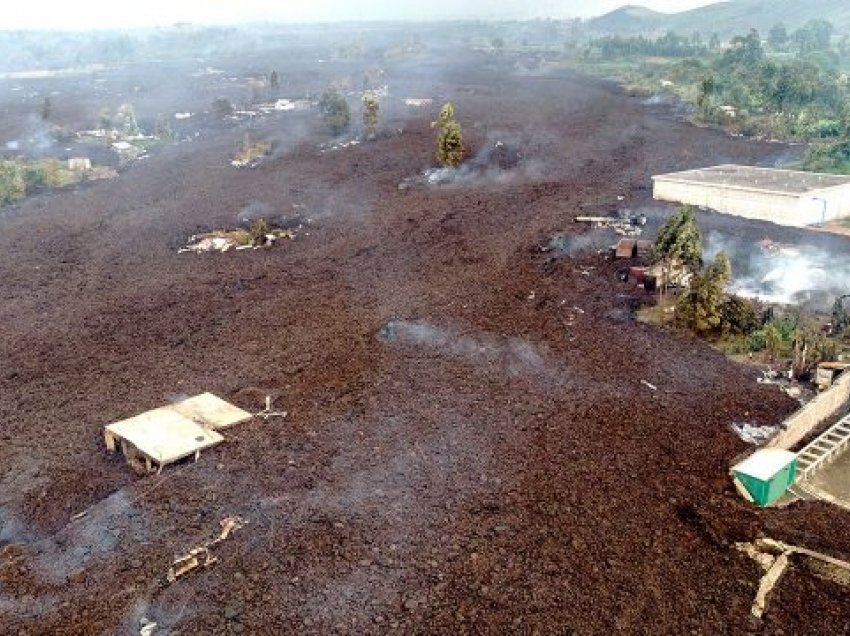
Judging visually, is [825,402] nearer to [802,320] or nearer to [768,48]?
[802,320]

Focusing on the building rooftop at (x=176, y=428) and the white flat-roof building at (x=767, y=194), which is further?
the white flat-roof building at (x=767, y=194)

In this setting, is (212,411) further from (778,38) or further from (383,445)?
(778,38)

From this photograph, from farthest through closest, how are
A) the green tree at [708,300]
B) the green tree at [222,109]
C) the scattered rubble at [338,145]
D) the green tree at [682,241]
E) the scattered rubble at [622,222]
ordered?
the green tree at [222,109]
the scattered rubble at [338,145]
the scattered rubble at [622,222]
the green tree at [682,241]
the green tree at [708,300]

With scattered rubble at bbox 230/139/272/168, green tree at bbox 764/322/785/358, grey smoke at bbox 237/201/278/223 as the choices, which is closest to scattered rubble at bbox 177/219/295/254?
grey smoke at bbox 237/201/278/223

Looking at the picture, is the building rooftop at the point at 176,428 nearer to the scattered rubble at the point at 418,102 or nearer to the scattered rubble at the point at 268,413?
the scattered rubble at the point at 268,413

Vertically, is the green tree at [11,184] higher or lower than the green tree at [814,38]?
lower

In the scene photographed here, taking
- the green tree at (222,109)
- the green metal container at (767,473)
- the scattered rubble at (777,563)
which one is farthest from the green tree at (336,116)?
the scattered rubble at (777,563)

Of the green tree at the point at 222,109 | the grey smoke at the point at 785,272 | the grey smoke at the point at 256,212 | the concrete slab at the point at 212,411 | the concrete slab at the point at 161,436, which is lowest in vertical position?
the green tree at the point at 222,109
